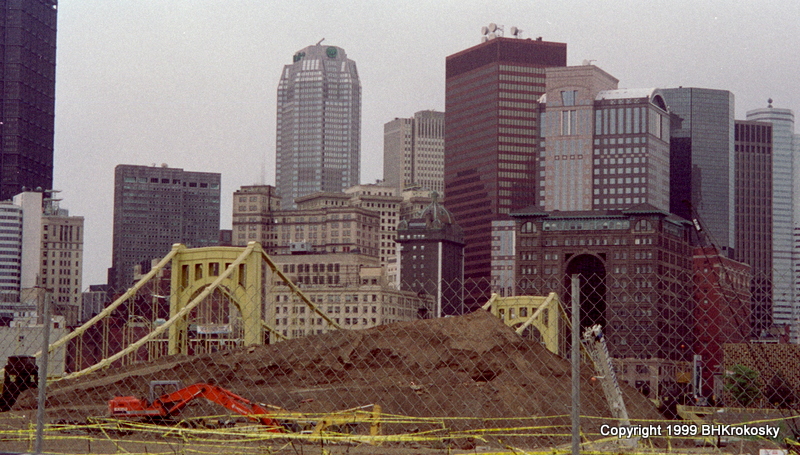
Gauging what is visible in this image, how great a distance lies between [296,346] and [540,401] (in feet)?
22.6

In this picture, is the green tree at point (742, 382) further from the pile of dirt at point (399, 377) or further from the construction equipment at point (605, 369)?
the construction equipment at point (605, 369)

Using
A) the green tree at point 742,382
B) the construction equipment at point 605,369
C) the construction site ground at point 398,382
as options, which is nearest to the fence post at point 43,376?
the construction site ground at point 398,382

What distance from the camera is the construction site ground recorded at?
27.9 metres

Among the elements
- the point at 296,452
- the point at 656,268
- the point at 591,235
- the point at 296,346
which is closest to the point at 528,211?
the point at 591,235

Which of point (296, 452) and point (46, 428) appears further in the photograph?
point (46, 428)

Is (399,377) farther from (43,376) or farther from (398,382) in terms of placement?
(43,376)

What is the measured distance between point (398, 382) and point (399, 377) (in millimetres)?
202

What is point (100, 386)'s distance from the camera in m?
32.6

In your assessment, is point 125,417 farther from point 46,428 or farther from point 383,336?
point 383,336

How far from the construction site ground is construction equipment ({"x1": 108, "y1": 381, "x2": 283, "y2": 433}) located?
0.58m

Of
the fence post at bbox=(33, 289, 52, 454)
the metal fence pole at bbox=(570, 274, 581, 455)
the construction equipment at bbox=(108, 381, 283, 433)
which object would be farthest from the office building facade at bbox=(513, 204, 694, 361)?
the metal fence pole at bbox=(570, 274, 581, 455)

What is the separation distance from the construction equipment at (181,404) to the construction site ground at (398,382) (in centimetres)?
58

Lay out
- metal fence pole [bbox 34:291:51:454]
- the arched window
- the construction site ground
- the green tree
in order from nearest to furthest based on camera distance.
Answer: metal fence pole [bbox 34:291:51:454]
the construction site ground
the green tree
the arched window

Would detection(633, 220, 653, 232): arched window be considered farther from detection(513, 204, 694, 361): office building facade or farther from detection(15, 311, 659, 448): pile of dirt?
detection(15, 311, 659, 448): pile of dirt
